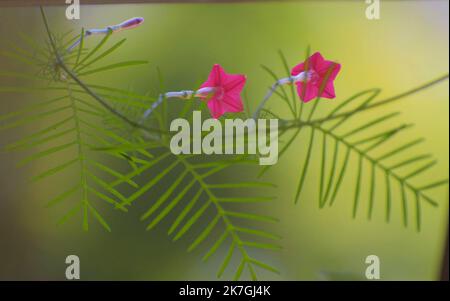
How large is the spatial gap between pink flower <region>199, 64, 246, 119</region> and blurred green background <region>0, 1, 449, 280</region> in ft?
3.45

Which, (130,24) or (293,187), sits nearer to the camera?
(130,24)

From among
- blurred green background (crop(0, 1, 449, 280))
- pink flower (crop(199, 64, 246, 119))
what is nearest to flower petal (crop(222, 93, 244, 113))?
pink flower (crop(199, 64, 246, 119))

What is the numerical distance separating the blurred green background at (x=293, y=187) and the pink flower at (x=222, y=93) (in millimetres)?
1050

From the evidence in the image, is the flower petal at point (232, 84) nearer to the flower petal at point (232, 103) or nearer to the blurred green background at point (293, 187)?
the flower petal at point (232, 103)

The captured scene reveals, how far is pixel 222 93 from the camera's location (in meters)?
0.42

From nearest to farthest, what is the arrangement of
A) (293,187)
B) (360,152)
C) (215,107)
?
(360,152)
(215,107)
(293,187)

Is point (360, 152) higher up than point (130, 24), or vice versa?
point (130, 24)

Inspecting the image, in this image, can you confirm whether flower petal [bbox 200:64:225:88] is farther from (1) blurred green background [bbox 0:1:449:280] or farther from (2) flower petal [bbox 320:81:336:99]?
(1) blurred green background [bbox 0:1:449:280]

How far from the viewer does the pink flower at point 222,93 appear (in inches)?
16.3

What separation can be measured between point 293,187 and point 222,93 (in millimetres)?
1100

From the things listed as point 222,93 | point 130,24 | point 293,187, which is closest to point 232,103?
point 222,93

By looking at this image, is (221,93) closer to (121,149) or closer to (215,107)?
(215,107)

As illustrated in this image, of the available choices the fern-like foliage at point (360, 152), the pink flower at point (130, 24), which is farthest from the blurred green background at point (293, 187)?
the fern-like foliage at point (360, 152)
